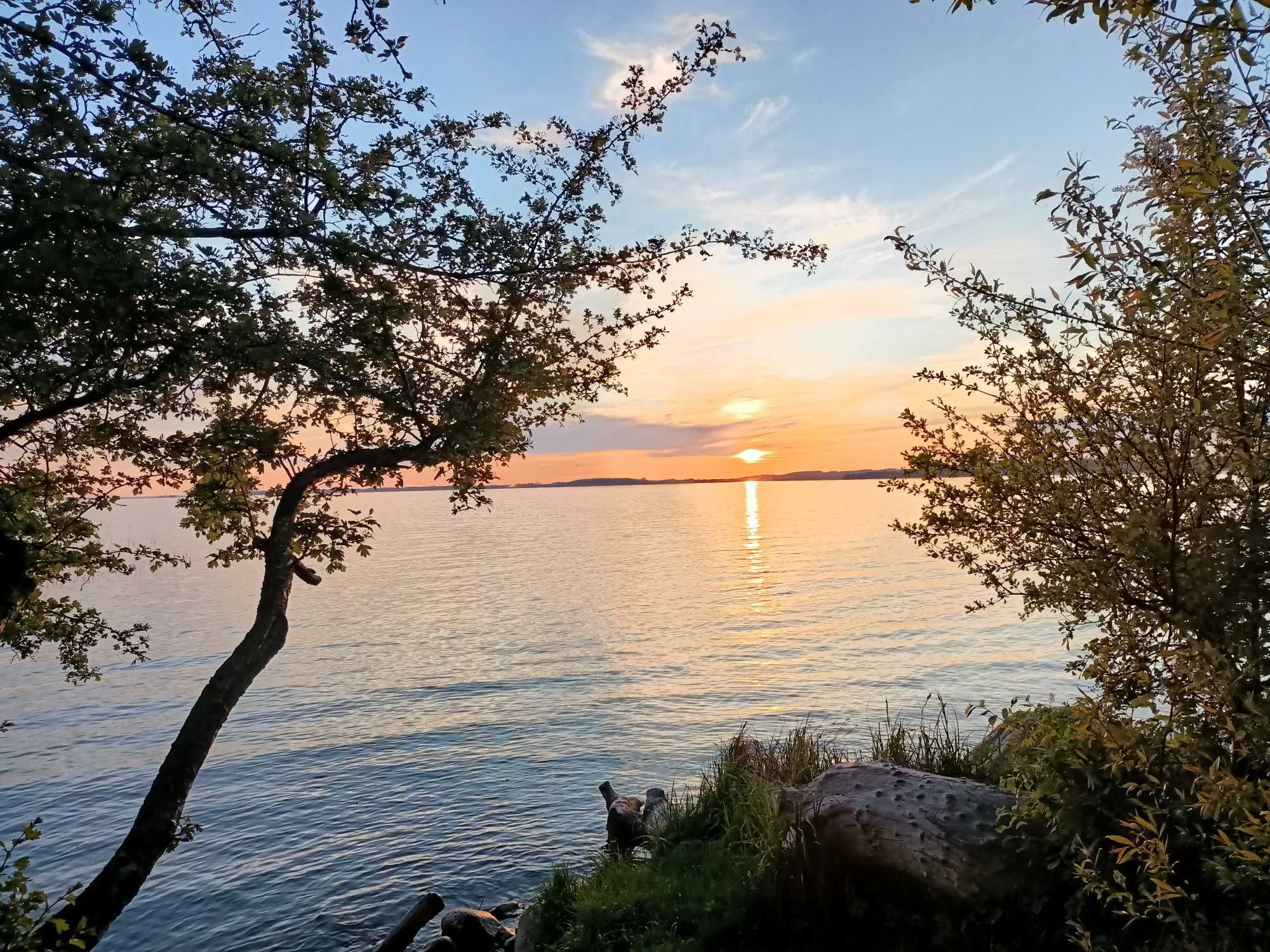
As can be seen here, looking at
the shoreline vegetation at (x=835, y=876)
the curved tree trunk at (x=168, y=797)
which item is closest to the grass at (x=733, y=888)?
the shoreline vegetation at (x=835, y=876)

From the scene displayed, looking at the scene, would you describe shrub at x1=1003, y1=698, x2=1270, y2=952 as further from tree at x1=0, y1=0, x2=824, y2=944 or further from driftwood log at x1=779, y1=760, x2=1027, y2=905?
tree at x1=0, y1=0, x2=824, y2=944

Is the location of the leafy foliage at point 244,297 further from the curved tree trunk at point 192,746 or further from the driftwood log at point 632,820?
the driftwood log at point 632,820

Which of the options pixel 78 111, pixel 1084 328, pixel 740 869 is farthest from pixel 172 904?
pixel 1084 328

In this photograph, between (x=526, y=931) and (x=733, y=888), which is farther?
(x=526, y=931)

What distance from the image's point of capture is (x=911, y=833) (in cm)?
690

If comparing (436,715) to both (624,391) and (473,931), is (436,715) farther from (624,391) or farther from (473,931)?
(624,391)

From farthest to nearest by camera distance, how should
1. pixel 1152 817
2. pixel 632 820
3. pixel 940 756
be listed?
pixel 632 820 → pixel 940 756 → pixel 1152 817

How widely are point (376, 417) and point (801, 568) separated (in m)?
54.7

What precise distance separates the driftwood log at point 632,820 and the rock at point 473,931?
2070 millimetres

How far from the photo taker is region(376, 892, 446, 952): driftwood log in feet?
36.7

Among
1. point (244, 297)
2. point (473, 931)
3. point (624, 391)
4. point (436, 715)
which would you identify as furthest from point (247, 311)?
point (436, 715)

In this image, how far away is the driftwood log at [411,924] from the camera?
11.2 metres

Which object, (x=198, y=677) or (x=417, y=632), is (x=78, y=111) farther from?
(x=417, y=632)

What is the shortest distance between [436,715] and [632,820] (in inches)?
549
